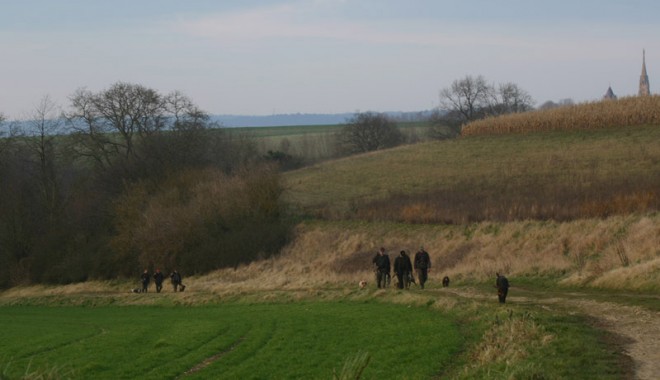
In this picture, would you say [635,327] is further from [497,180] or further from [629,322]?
[497,180]

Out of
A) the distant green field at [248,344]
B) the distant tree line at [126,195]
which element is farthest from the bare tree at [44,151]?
the distant green field at [248,344]

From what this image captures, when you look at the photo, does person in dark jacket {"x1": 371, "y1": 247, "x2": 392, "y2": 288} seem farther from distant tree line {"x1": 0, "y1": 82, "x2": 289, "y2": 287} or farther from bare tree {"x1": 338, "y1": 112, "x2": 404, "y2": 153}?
bare tree {"x1": 338, "y1": 112, "x2": 404, "y2": 153}

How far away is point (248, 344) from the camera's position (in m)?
19.5

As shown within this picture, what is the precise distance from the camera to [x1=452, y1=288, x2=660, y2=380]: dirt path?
13.9 meters

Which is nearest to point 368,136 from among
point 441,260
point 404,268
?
point 441,260

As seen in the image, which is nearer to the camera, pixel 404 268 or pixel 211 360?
pixel 211 360

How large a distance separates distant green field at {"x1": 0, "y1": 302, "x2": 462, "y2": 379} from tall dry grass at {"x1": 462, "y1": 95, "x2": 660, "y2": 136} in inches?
1661

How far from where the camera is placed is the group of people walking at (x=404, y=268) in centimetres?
2817

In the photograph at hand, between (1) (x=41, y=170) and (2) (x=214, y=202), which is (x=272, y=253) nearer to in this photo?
(2) (x=214, y=202)

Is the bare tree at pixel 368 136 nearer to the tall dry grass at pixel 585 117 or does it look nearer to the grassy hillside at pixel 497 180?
the grassy hillside at pixel 497 180

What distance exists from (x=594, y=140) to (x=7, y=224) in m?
44.9

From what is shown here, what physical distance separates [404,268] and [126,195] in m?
31.4

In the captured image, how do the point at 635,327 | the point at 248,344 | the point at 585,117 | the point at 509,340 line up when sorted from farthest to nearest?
1. the point at 585,117
2. the point at 248,344
3. the point at 635,327
4. the point at 509,340

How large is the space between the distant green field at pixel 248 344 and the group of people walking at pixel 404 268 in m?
3.02
